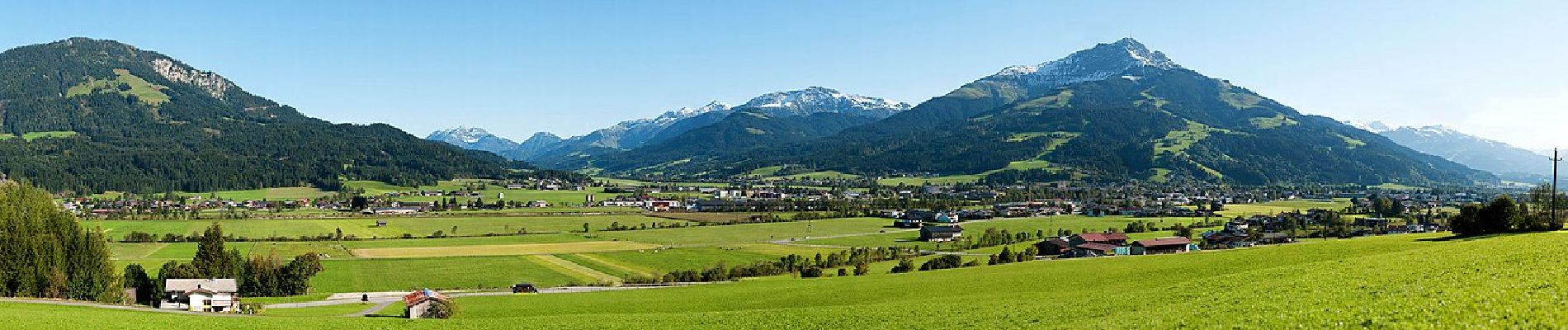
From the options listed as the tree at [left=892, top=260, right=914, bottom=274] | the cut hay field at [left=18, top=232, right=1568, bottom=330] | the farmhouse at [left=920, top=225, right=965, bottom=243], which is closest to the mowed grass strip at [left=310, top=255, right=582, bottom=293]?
the cut hay field at [left=18, top=232, right=1568, bottom=330]

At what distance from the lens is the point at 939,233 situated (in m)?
105

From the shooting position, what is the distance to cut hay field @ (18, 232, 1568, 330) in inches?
739

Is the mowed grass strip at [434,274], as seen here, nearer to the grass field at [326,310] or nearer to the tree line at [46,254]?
the grass field at [326,310]

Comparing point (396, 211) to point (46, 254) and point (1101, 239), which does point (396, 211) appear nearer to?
point (46, 254)

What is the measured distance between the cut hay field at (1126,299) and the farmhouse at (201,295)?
450 inches

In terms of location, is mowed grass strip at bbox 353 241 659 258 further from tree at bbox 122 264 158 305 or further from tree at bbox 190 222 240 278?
tree at bbox 122 264 158 305

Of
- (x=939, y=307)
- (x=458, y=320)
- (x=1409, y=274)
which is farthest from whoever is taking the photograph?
(x=458, y=320)

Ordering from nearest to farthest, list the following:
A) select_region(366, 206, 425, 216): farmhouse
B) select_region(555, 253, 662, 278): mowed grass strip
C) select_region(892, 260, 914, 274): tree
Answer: select_region(892, 260, 914, 274): tree → select_region(555, 253, 662, 278): mowed grass strip → select_region(366, 206, 425, 216): farmhouse

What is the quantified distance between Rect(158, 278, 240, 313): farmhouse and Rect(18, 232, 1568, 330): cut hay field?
1144 centimetres

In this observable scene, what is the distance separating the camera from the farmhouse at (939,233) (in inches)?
4075

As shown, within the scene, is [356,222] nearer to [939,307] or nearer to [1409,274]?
[939,307]

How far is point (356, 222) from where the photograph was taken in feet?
422

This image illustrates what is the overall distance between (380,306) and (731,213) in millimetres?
103213

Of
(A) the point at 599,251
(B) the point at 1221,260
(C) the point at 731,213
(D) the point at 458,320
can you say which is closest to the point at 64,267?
(D) the point at 458,320
